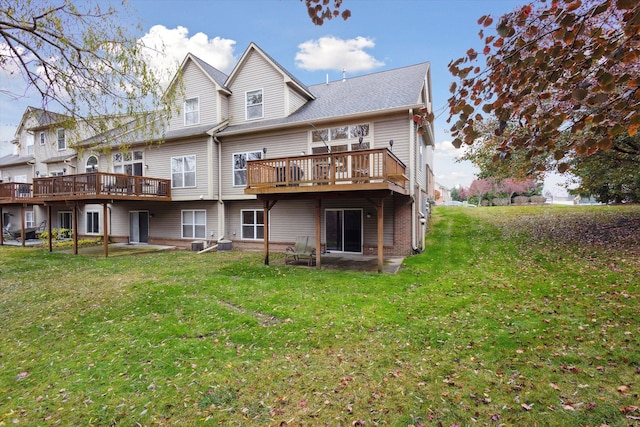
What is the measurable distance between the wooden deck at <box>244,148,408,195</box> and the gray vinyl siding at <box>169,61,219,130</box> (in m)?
6.63

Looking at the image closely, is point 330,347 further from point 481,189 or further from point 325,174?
point 481,189

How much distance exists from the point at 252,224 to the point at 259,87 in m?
6.59

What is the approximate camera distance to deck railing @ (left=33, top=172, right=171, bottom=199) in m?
14.0

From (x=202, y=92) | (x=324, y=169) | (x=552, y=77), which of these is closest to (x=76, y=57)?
(x=324, y=169)

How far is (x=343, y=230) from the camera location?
526 inches

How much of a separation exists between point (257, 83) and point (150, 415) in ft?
47.5

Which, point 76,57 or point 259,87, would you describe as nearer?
point 76,57

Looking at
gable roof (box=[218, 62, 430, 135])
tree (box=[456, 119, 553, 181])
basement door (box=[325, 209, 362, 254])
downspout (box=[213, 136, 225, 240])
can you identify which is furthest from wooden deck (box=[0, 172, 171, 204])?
tree (box=[456, 119, 553, 181])

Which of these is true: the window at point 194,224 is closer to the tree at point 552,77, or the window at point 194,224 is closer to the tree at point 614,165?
the tree at point 552,77

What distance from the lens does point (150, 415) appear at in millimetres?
3389

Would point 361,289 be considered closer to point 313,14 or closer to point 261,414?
point 261,414

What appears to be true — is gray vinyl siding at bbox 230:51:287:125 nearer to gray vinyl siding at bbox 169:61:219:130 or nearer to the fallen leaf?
gray vinyl siding at bbox 169:61:219:130

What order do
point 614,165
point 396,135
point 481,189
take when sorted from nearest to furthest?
point 614,165 → point 396,135 → point 481,189

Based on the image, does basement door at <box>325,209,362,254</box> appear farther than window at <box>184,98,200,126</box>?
No
